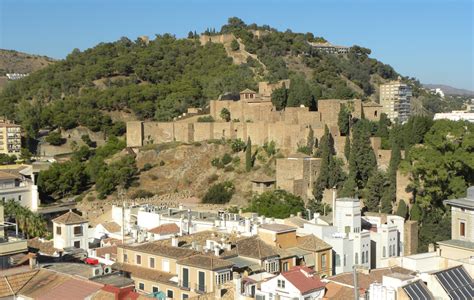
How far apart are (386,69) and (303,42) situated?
13.8m

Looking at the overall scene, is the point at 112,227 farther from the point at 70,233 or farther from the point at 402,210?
the point at 402,210

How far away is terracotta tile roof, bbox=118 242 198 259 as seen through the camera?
18.4 metres

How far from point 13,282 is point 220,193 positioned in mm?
21321

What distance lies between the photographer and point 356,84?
58.7 m

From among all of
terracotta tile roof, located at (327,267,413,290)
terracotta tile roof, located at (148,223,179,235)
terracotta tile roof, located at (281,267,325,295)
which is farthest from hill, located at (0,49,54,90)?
terracotta tile roof, located at (281,267,325,295)

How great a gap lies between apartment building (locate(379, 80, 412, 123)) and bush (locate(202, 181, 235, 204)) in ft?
87.5

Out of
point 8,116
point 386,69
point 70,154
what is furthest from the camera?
point 386,69

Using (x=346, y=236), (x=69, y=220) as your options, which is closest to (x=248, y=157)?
(x=346, y=236)

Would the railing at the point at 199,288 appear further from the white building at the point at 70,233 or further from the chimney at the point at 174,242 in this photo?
the white building at the point at 70,233

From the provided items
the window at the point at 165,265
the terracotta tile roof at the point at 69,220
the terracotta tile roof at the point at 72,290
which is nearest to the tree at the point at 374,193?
the terracotta tile roof at the point at 69,220

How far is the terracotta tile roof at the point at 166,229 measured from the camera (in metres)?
23.5

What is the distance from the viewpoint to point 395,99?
197 feet

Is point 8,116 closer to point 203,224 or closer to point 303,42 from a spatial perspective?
point 303,42

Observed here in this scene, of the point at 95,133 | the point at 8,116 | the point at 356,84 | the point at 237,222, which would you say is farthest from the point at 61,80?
the point at 237,222
